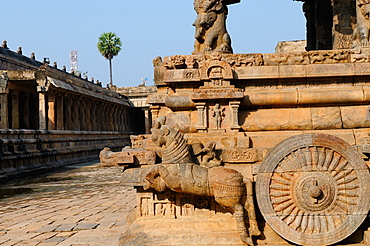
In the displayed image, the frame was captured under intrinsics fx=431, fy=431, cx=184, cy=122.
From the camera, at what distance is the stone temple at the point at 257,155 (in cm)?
498

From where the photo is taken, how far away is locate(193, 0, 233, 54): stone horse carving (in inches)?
344

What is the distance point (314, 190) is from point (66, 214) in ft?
18.6

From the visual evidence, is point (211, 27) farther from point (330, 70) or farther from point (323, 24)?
point (323, 24)

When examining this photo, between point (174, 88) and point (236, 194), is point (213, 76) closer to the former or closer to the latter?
point (174, 88)

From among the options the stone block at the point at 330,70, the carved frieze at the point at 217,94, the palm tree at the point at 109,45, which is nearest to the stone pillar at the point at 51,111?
the carved frieze at the point at 217,94

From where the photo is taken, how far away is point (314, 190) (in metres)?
4.91

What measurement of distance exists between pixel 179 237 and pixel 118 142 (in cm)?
3415

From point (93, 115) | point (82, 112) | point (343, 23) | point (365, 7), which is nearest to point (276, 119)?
point (365, 7)

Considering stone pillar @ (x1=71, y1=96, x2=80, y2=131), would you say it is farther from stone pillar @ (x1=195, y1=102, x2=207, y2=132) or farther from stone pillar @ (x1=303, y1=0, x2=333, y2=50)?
stone pillar @ (x1=195, y1=102, x2=207, y2=132)

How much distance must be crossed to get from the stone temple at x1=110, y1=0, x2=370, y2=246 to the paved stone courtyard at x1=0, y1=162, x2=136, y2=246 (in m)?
1.29

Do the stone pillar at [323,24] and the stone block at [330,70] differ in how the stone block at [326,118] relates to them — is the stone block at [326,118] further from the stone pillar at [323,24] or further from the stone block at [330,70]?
the stone pillar at [323,24]

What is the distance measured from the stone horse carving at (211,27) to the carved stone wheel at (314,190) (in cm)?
408

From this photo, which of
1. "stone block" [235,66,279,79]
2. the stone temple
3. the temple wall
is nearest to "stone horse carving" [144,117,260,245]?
the stone temple

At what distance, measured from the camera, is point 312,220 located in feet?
16.3
